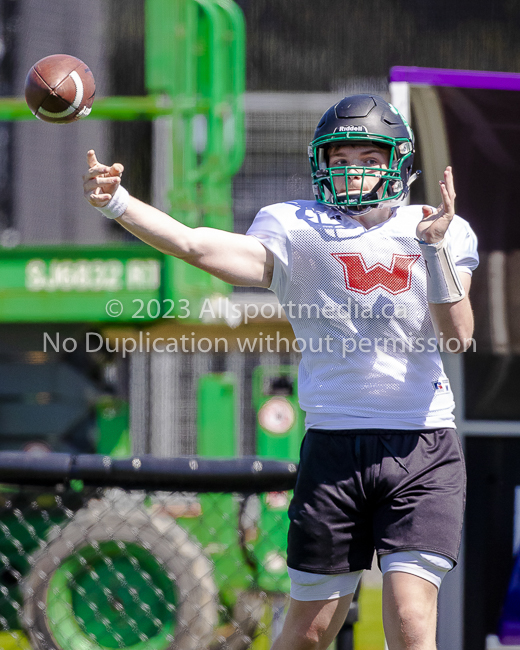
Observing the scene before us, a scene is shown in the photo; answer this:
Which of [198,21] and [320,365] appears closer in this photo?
A: [320,365]

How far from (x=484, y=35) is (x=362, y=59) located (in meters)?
2.22

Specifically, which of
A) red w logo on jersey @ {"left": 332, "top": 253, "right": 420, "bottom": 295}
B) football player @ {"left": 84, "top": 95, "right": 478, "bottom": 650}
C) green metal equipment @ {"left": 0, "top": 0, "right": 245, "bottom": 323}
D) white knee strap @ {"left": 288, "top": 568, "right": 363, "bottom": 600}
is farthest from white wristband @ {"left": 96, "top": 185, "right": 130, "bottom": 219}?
green metal equipment @ {"left": 0, "top": 0, "right": 245, "bottom": 323}

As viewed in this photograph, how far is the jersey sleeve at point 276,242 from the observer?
1.89m

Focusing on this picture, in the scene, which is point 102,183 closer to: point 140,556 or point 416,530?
point 416,530

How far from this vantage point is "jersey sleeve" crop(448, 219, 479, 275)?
1.86 m

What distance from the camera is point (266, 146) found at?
910cm

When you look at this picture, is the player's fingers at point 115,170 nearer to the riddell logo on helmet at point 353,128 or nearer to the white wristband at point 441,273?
the riddell logo on helmet at point 353,128

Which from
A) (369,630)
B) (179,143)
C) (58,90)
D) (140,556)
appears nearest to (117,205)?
(58,90)

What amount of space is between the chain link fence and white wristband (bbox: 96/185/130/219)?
72 cm

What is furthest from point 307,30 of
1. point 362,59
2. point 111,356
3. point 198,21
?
point 111,356

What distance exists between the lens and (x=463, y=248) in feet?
6.15

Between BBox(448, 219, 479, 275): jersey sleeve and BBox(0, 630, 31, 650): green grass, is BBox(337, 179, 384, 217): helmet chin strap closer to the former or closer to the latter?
BBox(448, 219, 479, 275): jersey sleeve

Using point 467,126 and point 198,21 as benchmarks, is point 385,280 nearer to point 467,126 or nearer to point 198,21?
point 467,126

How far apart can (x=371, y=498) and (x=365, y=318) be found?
0.42 metres
